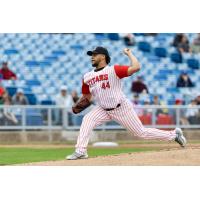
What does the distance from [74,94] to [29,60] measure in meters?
3.54

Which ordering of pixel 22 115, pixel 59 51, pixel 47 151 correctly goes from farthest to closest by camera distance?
pixel 59 51
pixel 22 115
pixel 47 151

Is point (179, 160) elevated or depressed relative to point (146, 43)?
depressed

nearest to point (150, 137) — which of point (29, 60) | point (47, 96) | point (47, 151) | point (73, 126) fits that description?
point (47, 151)

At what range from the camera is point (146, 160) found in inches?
387

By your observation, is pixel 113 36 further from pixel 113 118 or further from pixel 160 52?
pixel 113 118

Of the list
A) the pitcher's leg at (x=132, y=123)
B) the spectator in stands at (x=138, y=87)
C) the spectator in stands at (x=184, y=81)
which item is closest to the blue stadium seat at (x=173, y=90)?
the spectator in stands at (x=184, y=81)

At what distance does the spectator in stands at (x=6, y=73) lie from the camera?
19.7 m

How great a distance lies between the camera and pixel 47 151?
43.7ft

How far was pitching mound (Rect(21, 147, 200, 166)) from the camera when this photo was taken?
959 centimetres

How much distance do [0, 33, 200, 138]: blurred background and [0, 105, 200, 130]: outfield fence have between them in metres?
0.59

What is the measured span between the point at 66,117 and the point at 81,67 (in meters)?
4.03

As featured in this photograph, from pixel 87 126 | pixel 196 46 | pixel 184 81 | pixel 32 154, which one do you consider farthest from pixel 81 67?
pixel 87 126

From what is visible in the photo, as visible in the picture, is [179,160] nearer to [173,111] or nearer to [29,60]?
[173,111]

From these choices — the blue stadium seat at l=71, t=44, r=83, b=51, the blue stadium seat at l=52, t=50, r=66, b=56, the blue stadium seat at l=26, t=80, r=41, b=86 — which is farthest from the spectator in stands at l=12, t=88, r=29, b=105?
the blue stadium seat at l=71, t=44, r=83, b=51
